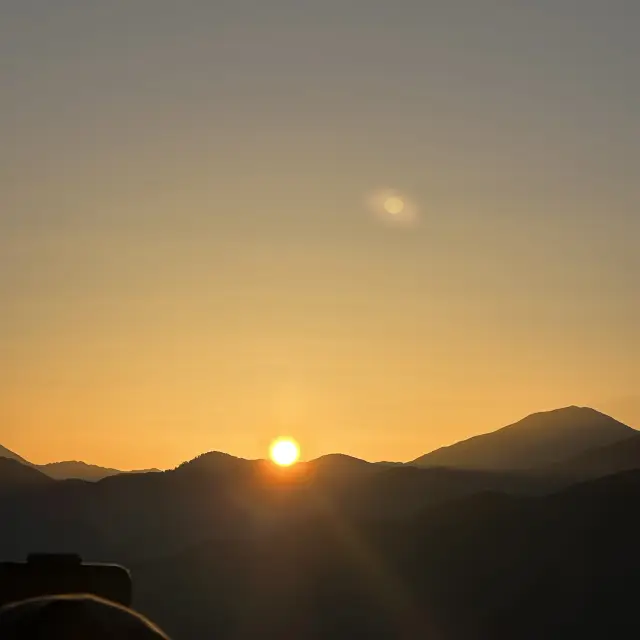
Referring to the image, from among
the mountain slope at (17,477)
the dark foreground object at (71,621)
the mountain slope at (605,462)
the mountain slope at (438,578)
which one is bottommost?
the dark foreground object at (71,621)

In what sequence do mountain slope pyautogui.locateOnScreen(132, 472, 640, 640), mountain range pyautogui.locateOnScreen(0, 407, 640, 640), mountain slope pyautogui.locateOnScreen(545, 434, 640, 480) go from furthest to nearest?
1. mountain slope pyautogui.locateOnScreen(545, 434, 640, 480)
2. mountain range pyautogui.locateOnScreen(0, 407, 640, 640)
3. mountain slope pyautogui.locateOnScreen(132, 472, 640, 640)

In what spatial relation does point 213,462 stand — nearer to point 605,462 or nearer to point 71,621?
point 605,462

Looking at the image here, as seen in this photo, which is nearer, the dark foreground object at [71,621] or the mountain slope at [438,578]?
the dark foreground object at [71,621]

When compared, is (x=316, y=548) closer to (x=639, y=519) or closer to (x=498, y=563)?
(x=498, y=563)

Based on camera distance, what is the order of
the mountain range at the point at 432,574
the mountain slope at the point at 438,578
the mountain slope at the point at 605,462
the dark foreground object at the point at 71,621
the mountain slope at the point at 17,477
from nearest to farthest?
the dark foreground object at the point at 71,621 < the mountain slope at the point at 438,578 < the mountain range at the point at 432,574 < the mountain slope at the point at 605,462 < the mountain slope at the point at 17,477

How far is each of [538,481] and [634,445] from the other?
1521 centimetres

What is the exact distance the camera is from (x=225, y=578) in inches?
3607

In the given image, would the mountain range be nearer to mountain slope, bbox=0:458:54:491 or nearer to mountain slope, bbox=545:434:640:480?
mountain slope, bbox=0:458:54:491

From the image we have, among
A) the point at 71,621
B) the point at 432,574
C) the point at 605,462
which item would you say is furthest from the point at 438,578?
the point at 71,621

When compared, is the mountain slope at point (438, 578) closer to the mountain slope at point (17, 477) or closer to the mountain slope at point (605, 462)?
the mountain slope at point (605, 462)

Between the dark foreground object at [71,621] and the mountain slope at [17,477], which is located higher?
the mountain slope at [17,477]

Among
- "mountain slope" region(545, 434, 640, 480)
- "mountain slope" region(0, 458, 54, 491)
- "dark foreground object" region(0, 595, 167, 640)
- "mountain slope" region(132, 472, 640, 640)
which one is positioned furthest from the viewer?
"mountain slope" region(0, 458, 54, 491)

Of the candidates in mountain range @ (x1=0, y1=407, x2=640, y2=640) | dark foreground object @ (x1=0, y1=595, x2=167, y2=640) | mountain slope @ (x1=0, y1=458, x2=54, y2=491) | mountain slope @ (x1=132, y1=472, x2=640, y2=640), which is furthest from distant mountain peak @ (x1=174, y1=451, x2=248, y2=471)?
dark foreground object @ (x1=0, y1=595, x2=167, y2=640)

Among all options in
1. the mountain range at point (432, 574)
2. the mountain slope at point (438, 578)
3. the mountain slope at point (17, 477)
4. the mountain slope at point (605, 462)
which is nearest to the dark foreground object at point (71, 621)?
the mountain slope at point (438, 578)
